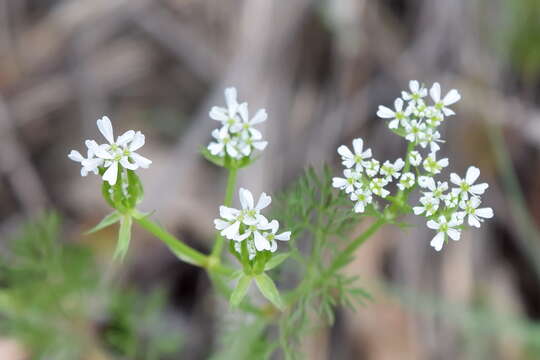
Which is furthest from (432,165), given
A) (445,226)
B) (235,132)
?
(235,132)

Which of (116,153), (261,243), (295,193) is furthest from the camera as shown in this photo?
(295,193)

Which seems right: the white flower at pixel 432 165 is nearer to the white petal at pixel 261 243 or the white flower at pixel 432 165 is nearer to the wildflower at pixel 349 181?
the wildflower at pixel 349 181

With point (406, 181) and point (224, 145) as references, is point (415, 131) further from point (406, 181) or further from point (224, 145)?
point (224, 145)

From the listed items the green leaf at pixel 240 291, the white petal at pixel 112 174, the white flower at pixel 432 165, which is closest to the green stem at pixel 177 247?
the white petal at pixel 112 174

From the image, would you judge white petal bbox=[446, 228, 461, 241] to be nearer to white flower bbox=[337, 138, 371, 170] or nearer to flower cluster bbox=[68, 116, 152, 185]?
white flower bbox=[337, 138, 371, 170]

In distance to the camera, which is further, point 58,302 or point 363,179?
point 58,302

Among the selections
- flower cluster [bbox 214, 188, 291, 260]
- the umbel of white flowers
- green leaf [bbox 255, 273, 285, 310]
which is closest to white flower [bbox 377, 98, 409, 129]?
the umbel of white flowers
